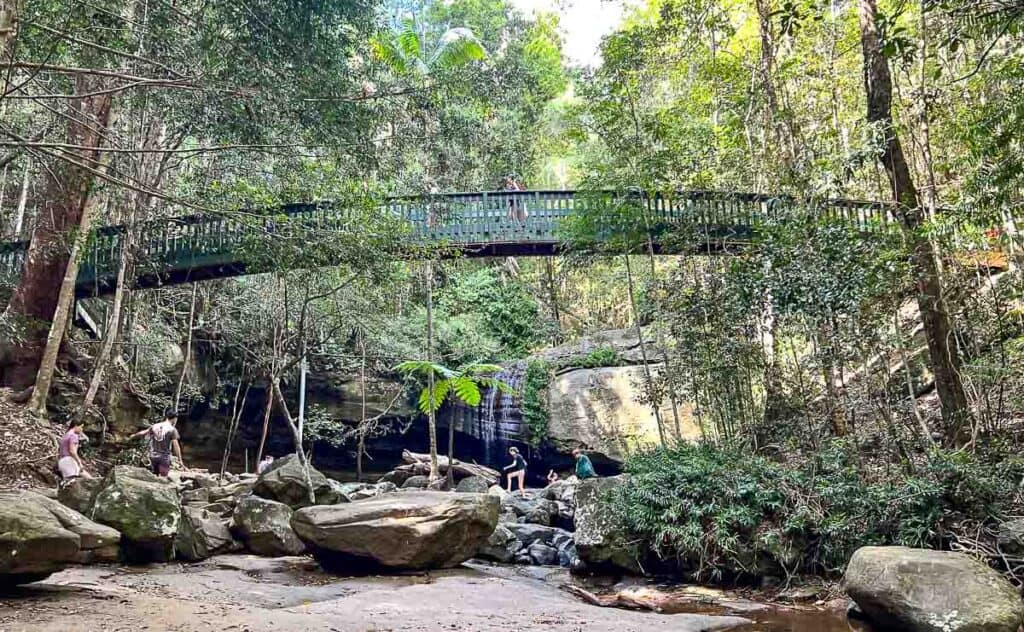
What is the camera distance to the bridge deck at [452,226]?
949 centimetres

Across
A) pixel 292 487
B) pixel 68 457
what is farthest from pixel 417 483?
pixel 68 457

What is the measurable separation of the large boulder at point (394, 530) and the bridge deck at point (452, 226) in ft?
10.1

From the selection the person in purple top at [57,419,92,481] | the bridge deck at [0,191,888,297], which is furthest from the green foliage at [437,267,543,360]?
the person in purple top at [57,419,92,481]

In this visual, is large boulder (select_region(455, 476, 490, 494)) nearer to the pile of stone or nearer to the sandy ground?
the pile of stone

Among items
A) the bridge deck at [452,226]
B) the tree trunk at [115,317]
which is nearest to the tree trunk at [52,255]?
the bridge deck at [452,226]

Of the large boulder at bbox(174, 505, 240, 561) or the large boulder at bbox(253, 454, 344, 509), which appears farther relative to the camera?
the large boulder at bbox(253, 454, 344, 509)

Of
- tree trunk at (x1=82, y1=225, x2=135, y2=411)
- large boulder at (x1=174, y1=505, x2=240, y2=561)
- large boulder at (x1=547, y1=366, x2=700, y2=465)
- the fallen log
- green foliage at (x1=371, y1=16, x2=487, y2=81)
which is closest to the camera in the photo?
large boulder at (x1=174, y1=505, x2=240, y2=561)

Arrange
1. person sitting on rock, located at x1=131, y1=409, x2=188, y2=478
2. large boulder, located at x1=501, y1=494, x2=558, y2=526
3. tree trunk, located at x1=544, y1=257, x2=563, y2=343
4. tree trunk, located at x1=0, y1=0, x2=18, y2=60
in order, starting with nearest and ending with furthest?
1. tree trunk, located at x1=0, y1=0, x2=18, y2=60
2. person sitting on rock, located at x1=131, y1=409, x2=188, y2=478
3. large boulder, located at x1=501, y1=494, x2=558, y2=526
4. tree trunk, located at x1=544, y1=257, x2=563, y2=343

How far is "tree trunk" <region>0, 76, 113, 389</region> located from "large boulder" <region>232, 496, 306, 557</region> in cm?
398

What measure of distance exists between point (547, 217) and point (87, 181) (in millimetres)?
7786

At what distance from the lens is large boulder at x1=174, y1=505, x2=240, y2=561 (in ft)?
24.1

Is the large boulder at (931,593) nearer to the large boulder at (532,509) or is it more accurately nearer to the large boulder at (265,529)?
the large boulder at (532,509)

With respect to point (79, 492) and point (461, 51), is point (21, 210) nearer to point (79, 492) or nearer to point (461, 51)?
point (461, 51)

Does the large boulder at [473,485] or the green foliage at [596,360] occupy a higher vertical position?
the green foliage at [596,360]
